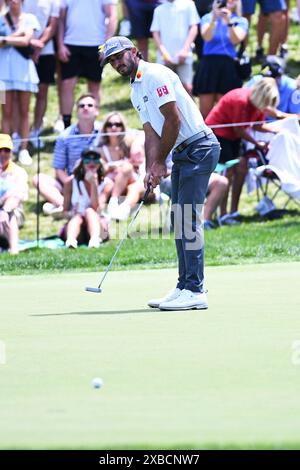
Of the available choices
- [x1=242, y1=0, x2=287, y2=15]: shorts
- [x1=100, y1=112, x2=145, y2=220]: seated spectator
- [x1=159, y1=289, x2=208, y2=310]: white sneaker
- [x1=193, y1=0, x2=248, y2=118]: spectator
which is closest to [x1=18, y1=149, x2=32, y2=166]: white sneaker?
[x1=100, y1=112, x2=145, y2=220]: seated spectator

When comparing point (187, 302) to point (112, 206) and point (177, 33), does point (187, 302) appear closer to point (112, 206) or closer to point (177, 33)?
point (112, 206)

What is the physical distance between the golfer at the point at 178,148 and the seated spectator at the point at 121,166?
547 centimetres

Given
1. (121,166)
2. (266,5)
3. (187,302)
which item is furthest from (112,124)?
(187,302)

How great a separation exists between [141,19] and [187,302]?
381 inches

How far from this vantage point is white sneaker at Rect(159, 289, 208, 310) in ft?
30.3

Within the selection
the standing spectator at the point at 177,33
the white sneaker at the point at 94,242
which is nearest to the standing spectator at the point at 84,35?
the standing spectator at the point at 177,33

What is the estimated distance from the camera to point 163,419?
5359mm

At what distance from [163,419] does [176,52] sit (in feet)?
39.8

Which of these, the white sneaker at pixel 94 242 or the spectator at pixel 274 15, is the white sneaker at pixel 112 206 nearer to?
the white sneaker at pixel 94 242

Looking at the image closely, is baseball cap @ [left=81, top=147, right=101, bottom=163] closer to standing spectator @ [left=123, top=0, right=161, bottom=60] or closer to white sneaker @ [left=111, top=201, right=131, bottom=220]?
white sneaker @ [left=111, top=201, right=131, bottom=220]

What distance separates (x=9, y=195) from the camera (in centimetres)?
1427

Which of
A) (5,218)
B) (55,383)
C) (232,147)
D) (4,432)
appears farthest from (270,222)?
(4,432)

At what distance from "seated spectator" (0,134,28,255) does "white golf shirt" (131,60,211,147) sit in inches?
194
